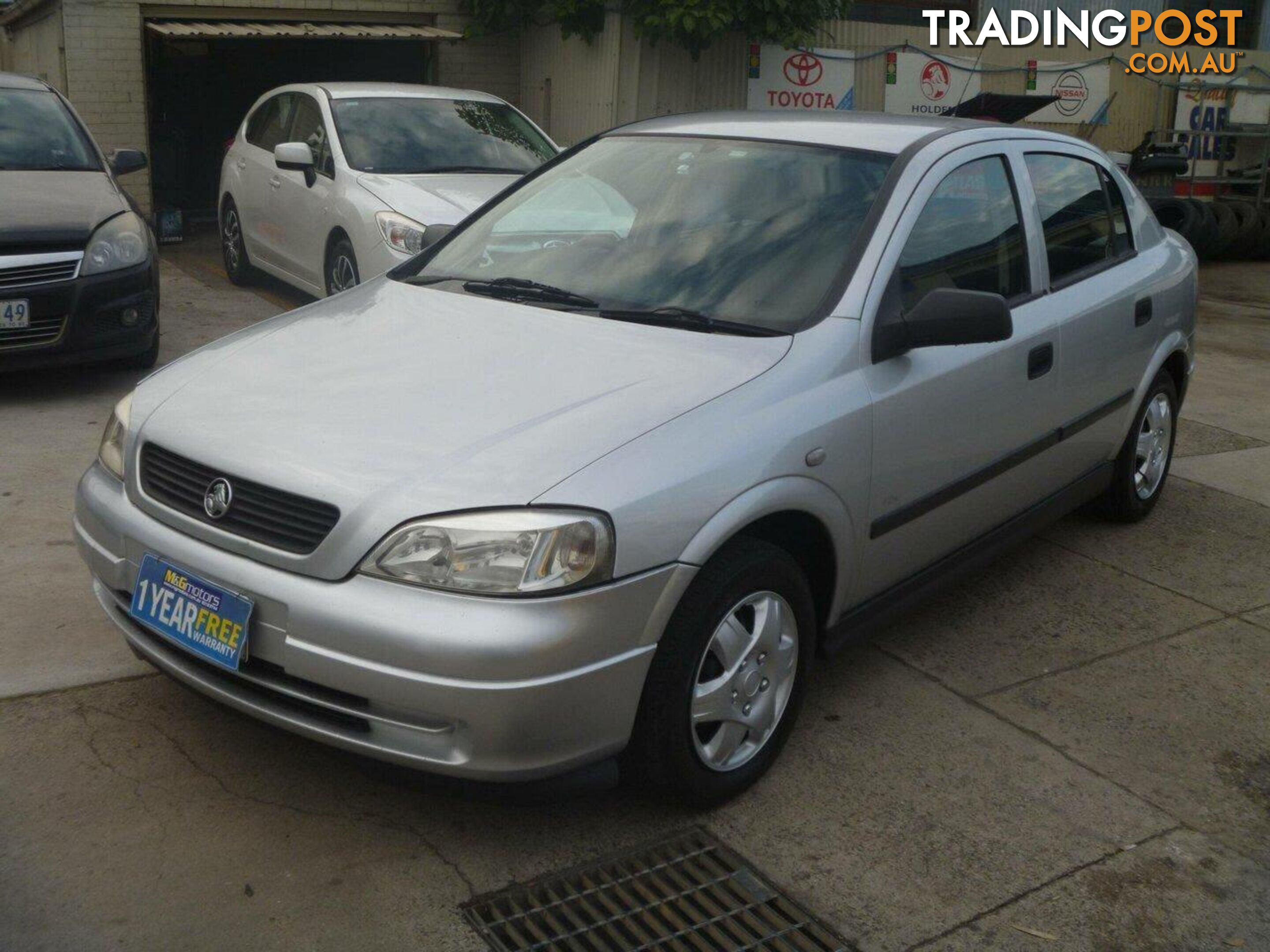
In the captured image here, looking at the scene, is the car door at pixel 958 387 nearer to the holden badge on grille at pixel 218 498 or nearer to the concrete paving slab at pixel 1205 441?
the holden badge on grille at pixel 218 498

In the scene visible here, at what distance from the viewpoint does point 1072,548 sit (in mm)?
5242

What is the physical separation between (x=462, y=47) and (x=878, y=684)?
1110cm

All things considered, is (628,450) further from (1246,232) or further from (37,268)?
(1246,232)

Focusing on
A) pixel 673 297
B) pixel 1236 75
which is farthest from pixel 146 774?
pixel 1236 75

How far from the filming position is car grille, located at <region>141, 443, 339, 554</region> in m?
2.81

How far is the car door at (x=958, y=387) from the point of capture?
11.7 ft

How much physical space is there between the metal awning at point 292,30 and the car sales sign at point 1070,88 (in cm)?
719

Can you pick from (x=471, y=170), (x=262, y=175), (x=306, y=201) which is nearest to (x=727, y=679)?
(x=471, y=170)

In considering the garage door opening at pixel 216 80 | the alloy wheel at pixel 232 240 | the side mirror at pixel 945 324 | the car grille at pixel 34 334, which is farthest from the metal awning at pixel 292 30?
the side mirror at pixel 945 324

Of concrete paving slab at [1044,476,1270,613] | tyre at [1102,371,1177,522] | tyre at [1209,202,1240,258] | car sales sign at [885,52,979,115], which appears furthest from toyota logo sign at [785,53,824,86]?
tyre at [1102,371,1177,522]

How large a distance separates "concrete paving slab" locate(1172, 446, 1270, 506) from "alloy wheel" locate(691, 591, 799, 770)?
3.63 metres

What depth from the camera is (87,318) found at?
643 centimetres

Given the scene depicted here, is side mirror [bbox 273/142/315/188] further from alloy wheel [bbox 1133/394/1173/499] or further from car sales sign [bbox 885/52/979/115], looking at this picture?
car sales sign [bbox 885/52/979/115]

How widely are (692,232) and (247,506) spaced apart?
1.54m
